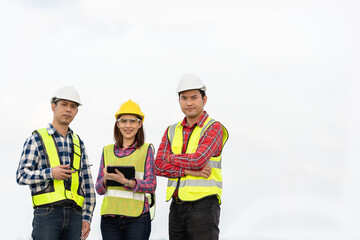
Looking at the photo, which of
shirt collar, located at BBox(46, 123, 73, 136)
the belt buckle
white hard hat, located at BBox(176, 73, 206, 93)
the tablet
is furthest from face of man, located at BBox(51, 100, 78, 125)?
the belt buckle

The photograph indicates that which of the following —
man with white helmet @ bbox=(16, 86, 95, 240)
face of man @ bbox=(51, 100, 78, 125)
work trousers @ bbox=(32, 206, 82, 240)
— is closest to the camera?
work trousers @ bbox=(32, 206, 82, 240)

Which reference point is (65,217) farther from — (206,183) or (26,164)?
(206,183)

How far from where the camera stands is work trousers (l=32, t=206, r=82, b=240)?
7.08 metres

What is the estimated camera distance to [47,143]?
750 cm

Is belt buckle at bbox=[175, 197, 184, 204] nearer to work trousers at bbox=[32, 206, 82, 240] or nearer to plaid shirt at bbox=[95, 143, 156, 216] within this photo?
plaid shirt at bbox=[95, 143, 156, 216]

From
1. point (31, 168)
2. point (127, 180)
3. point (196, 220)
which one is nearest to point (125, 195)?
point (127, 180)

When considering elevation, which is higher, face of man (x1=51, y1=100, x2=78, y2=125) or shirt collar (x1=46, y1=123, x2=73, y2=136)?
face of man (x1=51, y1=100, x2=78, y2=125)

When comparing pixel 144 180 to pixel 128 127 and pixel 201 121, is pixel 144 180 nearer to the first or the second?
pixel 128 127

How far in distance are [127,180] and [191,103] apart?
1.60 meters

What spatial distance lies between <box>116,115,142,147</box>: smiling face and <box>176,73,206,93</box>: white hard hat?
89 centimetres

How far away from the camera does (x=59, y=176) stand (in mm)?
7219

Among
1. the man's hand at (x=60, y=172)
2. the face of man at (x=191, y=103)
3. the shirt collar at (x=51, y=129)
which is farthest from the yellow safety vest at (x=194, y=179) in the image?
the shirt collar at (x=51, y=129)

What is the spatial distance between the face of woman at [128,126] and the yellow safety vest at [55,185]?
82 centimetres

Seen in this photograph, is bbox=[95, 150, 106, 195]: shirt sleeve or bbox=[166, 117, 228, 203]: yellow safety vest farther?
bbox=[95, 150, 106, 195]: shirt sleeve
